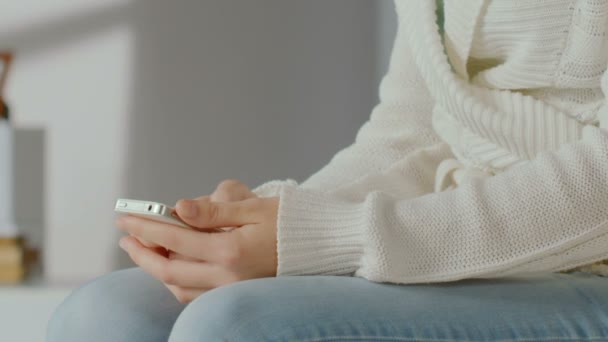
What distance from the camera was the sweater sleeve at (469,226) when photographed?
71 centimetres

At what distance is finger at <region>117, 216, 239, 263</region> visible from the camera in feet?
2.38

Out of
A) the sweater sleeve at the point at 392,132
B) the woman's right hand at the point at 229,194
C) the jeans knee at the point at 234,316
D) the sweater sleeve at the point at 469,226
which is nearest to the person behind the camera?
the jeans knee at the point at 234,316

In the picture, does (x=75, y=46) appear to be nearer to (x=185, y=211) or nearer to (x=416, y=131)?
(x=416, y=131)

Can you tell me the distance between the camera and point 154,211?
763 millimetres

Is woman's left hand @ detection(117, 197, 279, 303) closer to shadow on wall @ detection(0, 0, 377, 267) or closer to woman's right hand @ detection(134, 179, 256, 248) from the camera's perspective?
woman's right hand @ detection(134, 179, 256, 248)

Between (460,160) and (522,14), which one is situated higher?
(522,14)

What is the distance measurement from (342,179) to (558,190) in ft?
1.02

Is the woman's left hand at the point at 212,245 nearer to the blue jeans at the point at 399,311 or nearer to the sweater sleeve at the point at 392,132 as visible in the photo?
the blue jeans at the point at 399,311

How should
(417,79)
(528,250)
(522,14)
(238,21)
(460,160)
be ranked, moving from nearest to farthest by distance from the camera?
(528,250), (522,14), (460,160), (417,79), (238,21)

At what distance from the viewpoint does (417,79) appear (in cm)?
111

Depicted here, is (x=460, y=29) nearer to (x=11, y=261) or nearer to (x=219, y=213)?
(x=219, y=213)

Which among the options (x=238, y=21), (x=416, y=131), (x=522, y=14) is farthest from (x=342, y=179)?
(x=238, y=21)

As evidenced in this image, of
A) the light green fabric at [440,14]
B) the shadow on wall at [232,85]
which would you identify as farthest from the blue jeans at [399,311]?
the shadow on wall at [232,85]

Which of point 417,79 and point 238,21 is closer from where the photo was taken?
point 417,79
